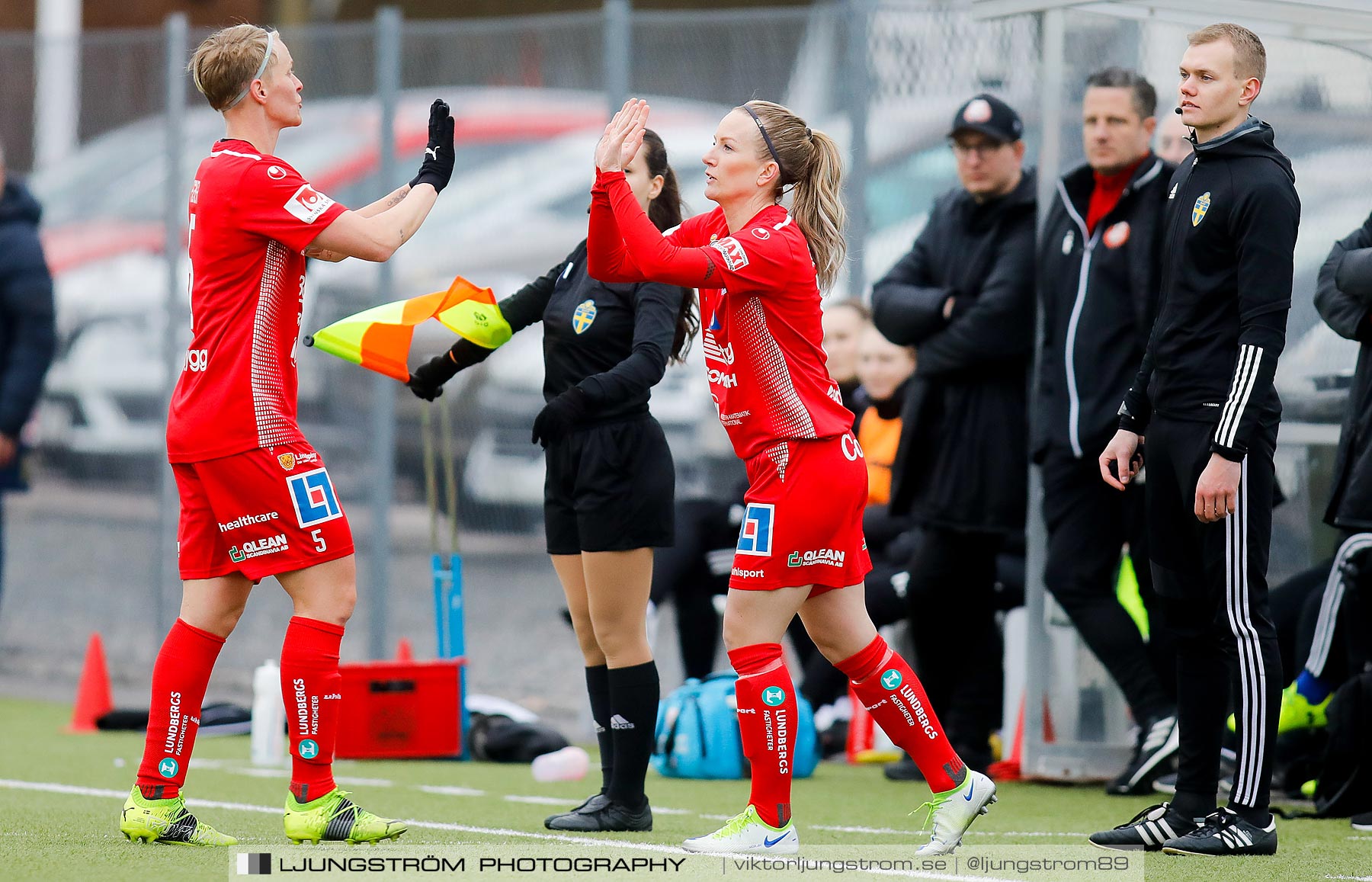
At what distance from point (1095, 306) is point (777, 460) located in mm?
2219

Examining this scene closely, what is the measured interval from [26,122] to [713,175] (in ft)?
22.4

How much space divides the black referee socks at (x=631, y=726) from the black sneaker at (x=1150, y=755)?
6.41ft

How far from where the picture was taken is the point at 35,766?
7.19m

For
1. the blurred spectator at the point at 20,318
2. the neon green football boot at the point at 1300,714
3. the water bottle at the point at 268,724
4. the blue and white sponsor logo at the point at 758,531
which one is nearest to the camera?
the blue and white sponsor logo at the point at 758,531

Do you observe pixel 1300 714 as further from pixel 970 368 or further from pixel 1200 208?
pixel 1200 208

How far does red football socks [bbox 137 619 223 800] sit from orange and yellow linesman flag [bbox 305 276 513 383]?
90 centimetres

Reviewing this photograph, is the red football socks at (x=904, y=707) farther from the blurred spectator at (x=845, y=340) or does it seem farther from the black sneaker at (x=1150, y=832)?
the blurred spectator at (x=845, y=340)

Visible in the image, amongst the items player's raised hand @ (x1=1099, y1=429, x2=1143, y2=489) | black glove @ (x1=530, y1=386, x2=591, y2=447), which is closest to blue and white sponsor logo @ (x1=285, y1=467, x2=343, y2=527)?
black glove @ (x1=530, y1=386, x2=591, y2=447)

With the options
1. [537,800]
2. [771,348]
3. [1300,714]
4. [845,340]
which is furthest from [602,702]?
[845,340]

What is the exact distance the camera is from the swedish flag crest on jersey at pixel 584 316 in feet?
18.7

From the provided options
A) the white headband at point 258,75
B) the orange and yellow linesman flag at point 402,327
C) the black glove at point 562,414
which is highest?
the white headband at point 258,75

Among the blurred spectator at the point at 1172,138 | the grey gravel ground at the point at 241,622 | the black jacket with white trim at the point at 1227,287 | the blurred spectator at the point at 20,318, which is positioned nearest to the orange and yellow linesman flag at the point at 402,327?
the black jacket with white trim at the point at 1227,287

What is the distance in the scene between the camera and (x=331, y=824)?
5004mm

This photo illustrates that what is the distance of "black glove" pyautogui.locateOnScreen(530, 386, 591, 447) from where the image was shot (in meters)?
5.36
